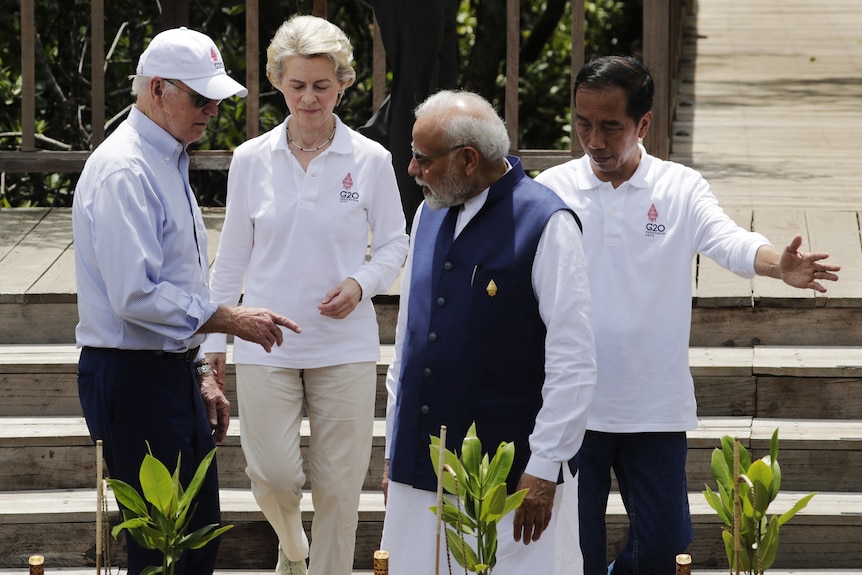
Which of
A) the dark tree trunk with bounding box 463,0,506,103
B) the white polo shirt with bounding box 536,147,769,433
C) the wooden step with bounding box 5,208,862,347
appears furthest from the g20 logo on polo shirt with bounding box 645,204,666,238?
the dark tree trunk with bounding box 463,0,506,103

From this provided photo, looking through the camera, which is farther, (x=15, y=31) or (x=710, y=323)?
(x=15, y=31)

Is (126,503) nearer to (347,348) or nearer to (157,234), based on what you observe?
(157,234)

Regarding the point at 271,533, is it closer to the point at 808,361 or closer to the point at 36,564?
the point at 808,361

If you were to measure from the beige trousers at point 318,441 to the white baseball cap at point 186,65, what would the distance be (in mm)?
833

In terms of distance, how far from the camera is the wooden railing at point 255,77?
234 inches

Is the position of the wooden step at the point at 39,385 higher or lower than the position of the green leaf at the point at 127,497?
lower

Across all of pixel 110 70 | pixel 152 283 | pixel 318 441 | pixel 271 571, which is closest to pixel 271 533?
pixel 271 571

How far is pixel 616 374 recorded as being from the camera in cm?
345

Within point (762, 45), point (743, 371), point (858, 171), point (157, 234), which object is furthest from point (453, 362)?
point (762, 45)

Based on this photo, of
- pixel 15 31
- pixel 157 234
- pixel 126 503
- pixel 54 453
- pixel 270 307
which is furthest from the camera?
pixel 15 31

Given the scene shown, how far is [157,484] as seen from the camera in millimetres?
2428

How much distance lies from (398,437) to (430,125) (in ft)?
2.33

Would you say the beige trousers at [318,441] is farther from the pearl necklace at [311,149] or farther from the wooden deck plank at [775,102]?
the wooden deck plank at [775,102]

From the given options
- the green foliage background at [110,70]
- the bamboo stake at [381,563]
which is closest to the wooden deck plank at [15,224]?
the green foliage background at [110,70]
